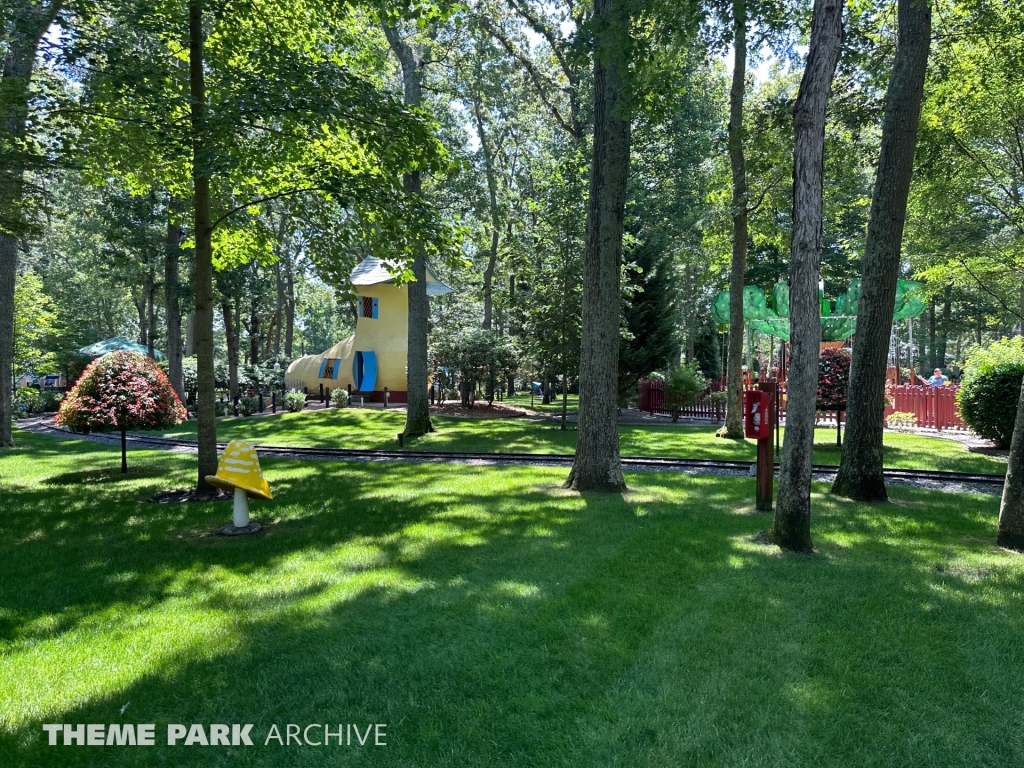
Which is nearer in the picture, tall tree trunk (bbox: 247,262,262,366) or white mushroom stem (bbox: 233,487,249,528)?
white mushroom stem (bbox: 233,487,249,528)

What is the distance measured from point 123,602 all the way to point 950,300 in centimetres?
5718

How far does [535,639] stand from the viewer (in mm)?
3934

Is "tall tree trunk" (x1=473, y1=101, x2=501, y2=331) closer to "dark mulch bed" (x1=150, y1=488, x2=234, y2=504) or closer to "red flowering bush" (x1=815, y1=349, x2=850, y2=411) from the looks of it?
"red flowering bush" (x1=815, y1=349, x2=850, y2=411)

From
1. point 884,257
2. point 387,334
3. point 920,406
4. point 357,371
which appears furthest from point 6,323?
point 920,406

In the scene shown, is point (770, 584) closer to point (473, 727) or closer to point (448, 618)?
point (448, 618)

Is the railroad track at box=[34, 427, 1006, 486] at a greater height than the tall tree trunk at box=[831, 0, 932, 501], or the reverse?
the tall tree trunk at box=[831, 0, 932, 501]

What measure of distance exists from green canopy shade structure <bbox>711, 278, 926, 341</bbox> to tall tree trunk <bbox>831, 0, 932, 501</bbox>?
1313 cm

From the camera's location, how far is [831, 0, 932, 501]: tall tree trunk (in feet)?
27.0

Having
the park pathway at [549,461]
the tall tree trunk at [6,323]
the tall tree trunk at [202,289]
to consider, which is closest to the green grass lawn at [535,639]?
the tall tree trunk at [202,289]

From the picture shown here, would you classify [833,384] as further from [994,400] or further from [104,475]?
[104,475]

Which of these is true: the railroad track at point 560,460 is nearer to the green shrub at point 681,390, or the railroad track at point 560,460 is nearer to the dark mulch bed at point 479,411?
the dark mulch bed at point 479,411

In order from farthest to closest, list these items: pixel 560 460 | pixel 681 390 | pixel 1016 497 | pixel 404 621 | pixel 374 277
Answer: pixel 374 277 < pixel 681 390 < pixel 560 460 < pixel 1016 497 < pixel 404 621

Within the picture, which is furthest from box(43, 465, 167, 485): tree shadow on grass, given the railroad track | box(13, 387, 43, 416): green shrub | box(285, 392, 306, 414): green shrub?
box(13, 387, 43, 416): green shrub

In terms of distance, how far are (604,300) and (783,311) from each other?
17957mm
